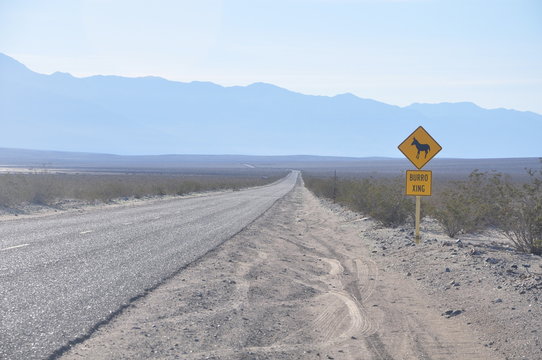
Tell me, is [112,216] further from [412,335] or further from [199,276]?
[412,335]

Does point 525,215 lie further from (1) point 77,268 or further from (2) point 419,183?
(1) point 77,268

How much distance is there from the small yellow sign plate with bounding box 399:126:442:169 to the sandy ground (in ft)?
6.21

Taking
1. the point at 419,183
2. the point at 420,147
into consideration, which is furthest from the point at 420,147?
the point at 419,183

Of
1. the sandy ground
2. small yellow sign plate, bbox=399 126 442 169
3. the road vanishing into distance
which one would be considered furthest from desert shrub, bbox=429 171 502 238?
the road vanishing into distance

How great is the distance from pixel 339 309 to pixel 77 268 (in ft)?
15.3

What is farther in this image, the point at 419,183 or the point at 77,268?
the point at 419,183

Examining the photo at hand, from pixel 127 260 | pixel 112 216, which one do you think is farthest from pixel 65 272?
pixel 112 216

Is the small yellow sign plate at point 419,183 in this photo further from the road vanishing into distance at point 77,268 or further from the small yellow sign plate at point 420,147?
the road vanishing into distance at point 77,268

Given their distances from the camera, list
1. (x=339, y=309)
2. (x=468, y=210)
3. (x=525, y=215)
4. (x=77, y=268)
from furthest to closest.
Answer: (x=468, y=210)
(x=525, y=215)
(x=77, y=268)
(x=339, y=309)

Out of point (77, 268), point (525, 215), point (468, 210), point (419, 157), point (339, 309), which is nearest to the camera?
A: point (339, 309)

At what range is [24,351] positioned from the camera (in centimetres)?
667

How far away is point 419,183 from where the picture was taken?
15.7 meters

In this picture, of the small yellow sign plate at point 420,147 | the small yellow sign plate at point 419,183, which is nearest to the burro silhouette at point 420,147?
the small yellow sign plate at point 420,147

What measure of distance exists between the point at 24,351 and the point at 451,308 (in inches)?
225
